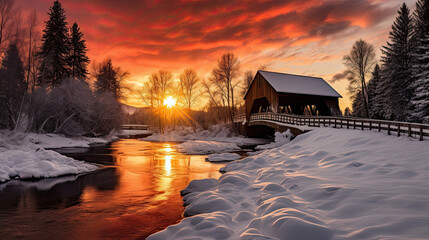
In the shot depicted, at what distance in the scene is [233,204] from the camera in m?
7.25

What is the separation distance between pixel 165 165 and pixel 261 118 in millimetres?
19616

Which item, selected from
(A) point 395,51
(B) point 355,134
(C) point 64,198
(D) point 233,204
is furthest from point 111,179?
(A) point 395,51

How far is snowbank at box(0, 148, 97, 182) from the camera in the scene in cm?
1180

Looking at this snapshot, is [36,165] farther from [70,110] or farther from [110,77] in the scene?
[110,77]

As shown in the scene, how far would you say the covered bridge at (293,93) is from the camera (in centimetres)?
3094

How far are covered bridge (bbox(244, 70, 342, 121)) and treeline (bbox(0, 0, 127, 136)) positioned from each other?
22.8 m

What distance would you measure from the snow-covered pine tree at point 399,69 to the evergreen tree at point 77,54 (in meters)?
45.8

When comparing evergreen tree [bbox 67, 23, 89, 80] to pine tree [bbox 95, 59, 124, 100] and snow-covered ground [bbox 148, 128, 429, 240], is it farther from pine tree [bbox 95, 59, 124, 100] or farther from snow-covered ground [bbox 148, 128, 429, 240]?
snow-covered ground [bbox 148, 128, 429, 240]

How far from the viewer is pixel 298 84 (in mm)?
33656

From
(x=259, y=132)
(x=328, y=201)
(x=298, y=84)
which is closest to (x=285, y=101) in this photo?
(x=298, y=84)

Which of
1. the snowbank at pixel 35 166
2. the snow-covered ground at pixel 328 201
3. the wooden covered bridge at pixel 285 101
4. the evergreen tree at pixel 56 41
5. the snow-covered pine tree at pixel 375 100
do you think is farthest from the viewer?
the snow-covered pine tree at pixel 375 100

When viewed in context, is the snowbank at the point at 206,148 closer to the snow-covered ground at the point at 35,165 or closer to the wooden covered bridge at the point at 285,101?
the wooden covered bridge at the point at 285,101

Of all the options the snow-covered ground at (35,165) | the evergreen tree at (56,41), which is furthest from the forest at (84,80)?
the snow-covered ground at (35,165)

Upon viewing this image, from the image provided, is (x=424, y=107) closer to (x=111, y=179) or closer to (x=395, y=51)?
(x=395, y=51)
